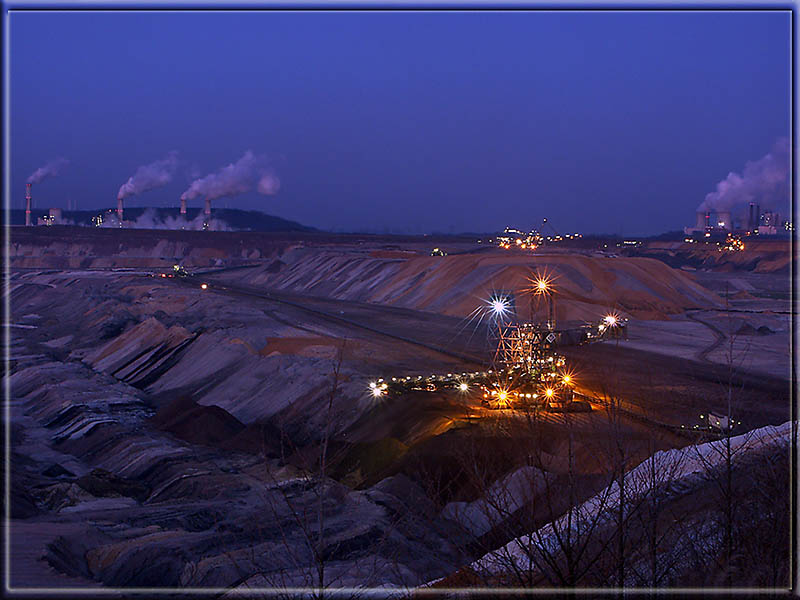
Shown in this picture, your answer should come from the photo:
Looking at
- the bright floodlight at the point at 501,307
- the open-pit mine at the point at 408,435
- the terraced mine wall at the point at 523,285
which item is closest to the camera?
the open-pit mine at the point at 408,435

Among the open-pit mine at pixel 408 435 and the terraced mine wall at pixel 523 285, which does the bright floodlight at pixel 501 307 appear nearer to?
the open-pit mine at pixel 408 435

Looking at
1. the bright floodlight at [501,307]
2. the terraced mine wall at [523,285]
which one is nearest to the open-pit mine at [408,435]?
the terraced mine wall at [523,285]

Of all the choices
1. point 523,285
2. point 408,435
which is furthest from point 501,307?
point 523,285

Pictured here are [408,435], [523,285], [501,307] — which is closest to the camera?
[408,435]

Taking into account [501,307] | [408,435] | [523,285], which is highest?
[523,285]

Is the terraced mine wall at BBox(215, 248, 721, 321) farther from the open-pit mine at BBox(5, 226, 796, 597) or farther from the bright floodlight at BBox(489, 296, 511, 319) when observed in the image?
the bright floodlight at BBox(489, 296, 511, 319)

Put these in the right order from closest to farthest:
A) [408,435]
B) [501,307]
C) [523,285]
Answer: [408,435], [501,307], [523,285]

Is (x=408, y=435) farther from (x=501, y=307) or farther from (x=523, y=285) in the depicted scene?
(x=523, y=285)

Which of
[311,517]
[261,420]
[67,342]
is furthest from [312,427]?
[67,342]

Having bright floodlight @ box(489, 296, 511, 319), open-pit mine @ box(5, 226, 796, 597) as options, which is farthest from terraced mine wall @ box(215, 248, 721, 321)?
bright floodlight @ box(489, 296, 511, 319)

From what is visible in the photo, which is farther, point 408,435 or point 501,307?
point 501,307
